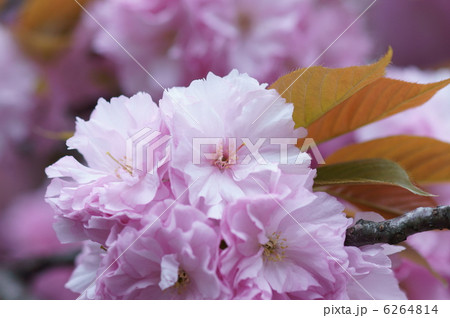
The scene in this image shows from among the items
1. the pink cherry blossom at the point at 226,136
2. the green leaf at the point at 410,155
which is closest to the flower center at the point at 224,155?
the pink cherry blossom at the point at 226,136

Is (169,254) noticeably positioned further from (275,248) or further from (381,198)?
(381,198)

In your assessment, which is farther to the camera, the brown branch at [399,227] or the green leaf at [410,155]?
the green leaf at [410,155]

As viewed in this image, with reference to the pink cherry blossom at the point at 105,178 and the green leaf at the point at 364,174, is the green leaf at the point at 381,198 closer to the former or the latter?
the green leaf at the point at 364,174

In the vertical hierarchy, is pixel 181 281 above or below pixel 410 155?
below

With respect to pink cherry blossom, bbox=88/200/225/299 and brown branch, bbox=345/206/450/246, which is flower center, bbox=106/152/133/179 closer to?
pink cherry blossom, bbox=88/200/225/299

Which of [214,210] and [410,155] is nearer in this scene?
[214,210]

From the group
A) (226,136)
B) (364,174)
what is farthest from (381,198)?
(226,136)
